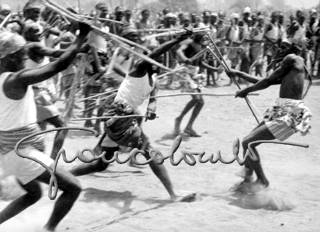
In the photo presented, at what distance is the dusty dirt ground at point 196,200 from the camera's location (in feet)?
14.5

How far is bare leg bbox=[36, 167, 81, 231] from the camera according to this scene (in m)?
3.80

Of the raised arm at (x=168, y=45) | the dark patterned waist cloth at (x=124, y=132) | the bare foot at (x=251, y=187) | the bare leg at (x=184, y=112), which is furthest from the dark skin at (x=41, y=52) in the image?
the bare leg at (x=184, y=112)

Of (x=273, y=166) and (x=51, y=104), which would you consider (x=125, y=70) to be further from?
(x=273, y=166)

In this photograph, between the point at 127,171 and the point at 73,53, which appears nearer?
the point at 73,53

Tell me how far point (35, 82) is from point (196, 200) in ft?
6.79

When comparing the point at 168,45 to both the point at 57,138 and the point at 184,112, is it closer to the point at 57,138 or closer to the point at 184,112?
the point at 57,138

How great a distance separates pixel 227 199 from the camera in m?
5.09

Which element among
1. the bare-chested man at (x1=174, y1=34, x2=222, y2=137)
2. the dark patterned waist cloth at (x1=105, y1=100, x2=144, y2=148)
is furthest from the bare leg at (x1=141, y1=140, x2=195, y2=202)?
the bare-chested man at (x1=174, y1=34, x2=222, y2=137)

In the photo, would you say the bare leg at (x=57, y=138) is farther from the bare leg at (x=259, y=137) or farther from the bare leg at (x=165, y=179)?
the bare leg at (x=259, y=137)

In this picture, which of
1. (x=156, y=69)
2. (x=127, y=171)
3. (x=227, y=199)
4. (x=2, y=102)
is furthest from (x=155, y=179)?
(x=2, y=102)

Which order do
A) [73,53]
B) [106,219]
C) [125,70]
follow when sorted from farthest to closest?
[125,70], [106,219], [73,53]

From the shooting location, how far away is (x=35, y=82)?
11.9 feet

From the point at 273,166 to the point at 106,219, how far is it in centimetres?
250

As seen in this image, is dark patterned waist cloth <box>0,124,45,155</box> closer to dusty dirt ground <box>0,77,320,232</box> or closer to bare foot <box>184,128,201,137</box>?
dusty dirt ground <box>0,77,320,232</box>
